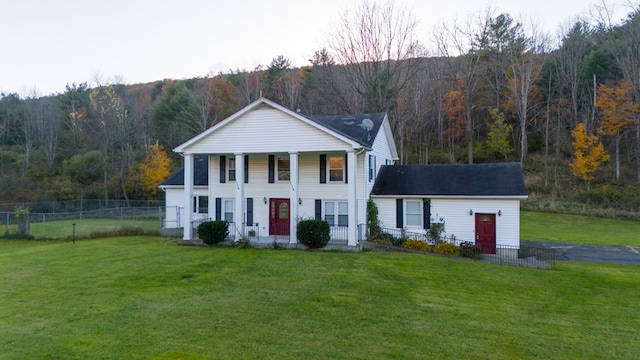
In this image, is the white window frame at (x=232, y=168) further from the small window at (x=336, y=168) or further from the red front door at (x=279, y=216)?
the small window at (x=336, y=168)

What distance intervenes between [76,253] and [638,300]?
2127 cm

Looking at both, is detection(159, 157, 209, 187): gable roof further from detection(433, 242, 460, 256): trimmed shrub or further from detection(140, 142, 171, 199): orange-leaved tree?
detection(140, 142, 171, 199): orange-leaved tree

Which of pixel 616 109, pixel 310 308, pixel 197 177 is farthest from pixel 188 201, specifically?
pixel 616 109

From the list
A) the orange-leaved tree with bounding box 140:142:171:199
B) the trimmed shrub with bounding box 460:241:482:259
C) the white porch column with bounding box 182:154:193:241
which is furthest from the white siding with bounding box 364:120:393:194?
the orange-leaved tree with bounding box 140:142:171:199

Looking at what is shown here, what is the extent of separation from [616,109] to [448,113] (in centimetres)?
1670

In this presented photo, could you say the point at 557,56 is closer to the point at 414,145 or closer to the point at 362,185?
the point at 414,145

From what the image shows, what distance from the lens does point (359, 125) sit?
22.6 m

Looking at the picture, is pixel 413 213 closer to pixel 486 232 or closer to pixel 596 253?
pixel 486 232

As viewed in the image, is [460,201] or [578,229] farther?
[578,229]

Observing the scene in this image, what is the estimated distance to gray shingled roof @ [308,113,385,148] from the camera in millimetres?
21547

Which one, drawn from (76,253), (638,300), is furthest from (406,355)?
(76,253)

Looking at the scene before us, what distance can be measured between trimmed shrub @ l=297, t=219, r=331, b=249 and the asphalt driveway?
1141cm

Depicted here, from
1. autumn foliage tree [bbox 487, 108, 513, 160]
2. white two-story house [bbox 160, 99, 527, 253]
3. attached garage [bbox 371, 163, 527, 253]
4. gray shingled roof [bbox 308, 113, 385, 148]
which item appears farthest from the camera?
autumn foliage tree [bbox 487, 108, 513, 160]

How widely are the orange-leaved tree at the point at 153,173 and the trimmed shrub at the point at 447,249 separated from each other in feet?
108
